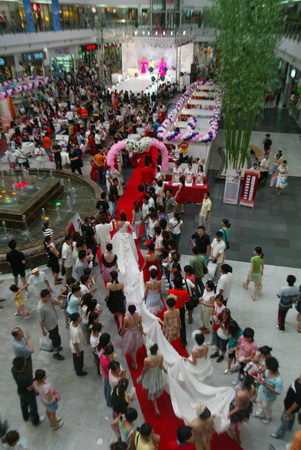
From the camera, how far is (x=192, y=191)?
424 inches

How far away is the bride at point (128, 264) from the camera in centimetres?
671

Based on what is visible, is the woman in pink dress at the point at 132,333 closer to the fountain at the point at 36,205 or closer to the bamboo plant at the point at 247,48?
the fountain at the point at 36,205

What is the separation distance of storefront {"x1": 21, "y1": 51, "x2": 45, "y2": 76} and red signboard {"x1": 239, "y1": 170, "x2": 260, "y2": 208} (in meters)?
19.3

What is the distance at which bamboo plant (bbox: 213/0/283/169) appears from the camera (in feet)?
33.6

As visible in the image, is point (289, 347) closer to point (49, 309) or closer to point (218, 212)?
point (49, 309)

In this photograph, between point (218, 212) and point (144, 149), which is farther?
point (144, 149)

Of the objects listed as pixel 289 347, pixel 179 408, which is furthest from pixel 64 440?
pixel 289 347

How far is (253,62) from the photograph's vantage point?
418 inches

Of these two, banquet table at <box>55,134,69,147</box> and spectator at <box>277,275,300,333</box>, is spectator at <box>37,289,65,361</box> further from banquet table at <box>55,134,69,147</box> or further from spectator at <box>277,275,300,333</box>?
banquet table at <box>55,134,69,147</box>

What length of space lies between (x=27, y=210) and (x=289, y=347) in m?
6.82

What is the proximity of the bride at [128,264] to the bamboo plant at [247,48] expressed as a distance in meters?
6.07

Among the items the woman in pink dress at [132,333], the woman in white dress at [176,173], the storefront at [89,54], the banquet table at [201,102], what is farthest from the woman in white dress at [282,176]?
the storefront at [89,54]

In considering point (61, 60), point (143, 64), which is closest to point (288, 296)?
point (143, 64)

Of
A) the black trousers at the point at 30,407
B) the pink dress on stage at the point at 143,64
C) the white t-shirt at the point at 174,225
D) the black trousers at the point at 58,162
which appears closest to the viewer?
the black trousers at the point at 30,407
